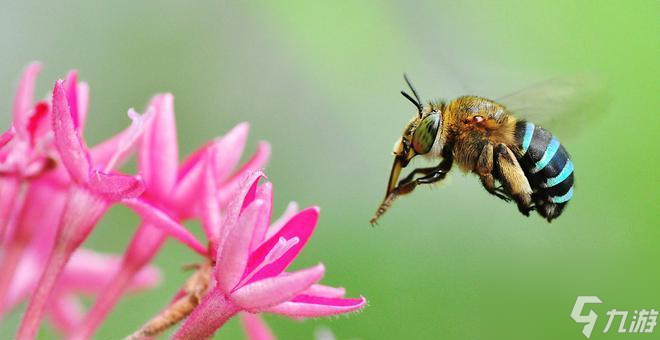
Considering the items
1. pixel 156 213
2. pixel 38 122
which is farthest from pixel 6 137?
pixel 156 213

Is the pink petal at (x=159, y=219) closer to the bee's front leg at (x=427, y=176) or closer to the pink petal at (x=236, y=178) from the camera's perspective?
the pink petal at (x=236, y=178)

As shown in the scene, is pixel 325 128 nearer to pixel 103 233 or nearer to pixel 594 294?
pixel 103 233

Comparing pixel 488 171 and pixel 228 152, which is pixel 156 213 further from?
pixel 488 171

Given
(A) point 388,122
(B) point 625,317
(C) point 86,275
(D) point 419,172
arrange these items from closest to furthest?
(D) point 419,172 → (C) point 86,275 → (B) point 625,317 → (A) point 388,122

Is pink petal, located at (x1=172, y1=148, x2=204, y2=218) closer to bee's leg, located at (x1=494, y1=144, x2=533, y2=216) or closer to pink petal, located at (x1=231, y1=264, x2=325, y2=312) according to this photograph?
pink petal, located at (x1=231, y1=264, x2=325, y2=312)

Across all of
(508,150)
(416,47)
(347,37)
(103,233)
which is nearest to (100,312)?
(508,150)

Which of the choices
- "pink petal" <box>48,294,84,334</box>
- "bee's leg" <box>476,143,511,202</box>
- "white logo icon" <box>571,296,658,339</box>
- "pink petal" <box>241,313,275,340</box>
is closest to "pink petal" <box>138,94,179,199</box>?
"pink petal" <box>241,313,275,340</box>

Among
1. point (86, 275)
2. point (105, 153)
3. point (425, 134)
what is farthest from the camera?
point (86, 275)
